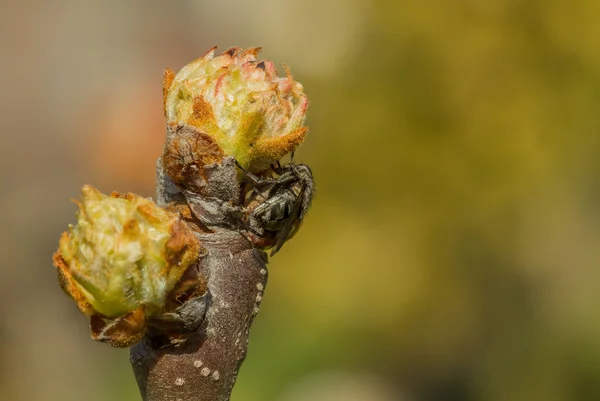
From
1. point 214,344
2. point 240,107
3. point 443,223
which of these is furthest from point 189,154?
point 443,223

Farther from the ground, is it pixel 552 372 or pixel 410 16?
pixel 410 16

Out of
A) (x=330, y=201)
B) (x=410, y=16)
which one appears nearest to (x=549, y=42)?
(x=410, y=16)

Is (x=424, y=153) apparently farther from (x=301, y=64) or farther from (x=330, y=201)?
(x=301, y=64)

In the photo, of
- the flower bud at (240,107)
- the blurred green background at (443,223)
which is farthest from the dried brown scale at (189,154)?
the blurred green background at (443,223)

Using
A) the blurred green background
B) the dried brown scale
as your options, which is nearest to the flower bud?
the dried brown scale

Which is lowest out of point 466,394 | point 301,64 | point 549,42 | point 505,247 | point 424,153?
point 466,394

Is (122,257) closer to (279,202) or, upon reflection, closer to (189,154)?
(189,154)
